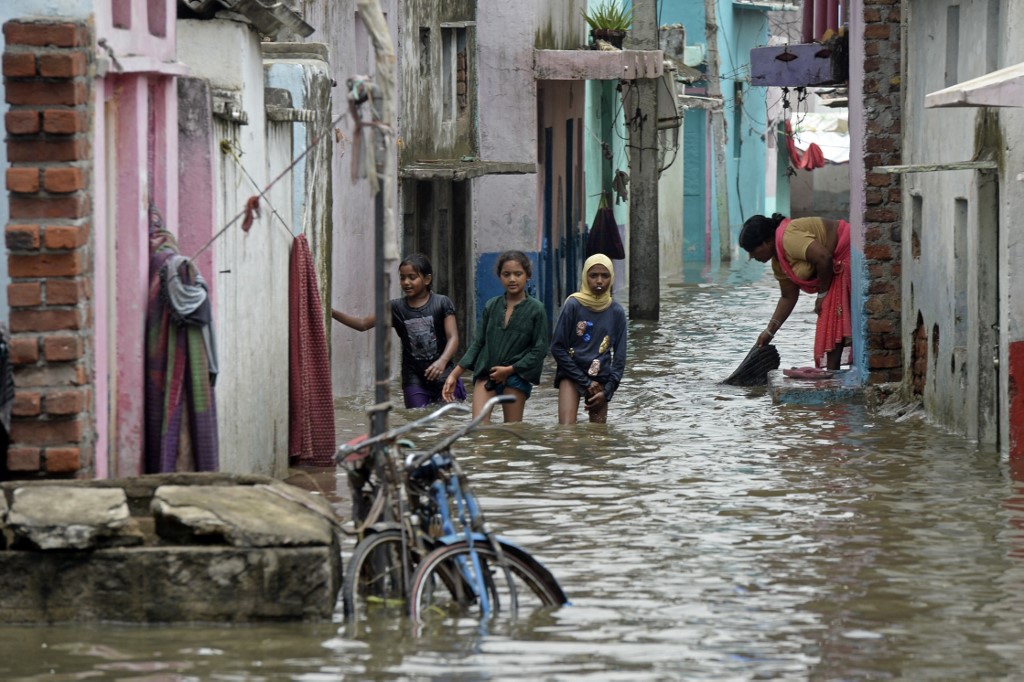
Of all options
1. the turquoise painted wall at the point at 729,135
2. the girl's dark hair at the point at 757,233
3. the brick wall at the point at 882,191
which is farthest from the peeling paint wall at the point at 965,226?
the turquoise painted wall at the point at 729,135

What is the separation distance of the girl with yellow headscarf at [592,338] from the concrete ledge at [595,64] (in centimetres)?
931

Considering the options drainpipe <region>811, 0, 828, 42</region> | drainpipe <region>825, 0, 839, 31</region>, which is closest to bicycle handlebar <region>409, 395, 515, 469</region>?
drainpipe <region>825, 0, 839, 31</region>

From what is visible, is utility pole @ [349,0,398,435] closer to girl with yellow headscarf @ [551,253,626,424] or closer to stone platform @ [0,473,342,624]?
stone platform @ [0,473,342,624]

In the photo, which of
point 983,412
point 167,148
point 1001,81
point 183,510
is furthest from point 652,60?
point 183,510

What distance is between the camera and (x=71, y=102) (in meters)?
8.28

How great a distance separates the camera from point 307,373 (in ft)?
40.7

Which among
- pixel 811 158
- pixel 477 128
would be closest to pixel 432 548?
pixel 477 128

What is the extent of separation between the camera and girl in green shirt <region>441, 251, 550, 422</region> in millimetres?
13578

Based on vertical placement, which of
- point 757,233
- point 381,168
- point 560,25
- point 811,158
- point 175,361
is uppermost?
point 560,25

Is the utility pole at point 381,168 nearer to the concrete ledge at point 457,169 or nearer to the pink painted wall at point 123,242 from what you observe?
the pink painted wall at point 123,242

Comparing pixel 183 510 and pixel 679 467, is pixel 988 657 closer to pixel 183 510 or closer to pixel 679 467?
pixel 183 510

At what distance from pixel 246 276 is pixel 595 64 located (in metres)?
12.8

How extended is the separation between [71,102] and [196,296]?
1271 millimetres

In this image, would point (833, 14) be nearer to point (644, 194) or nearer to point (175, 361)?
point (644, 194)
